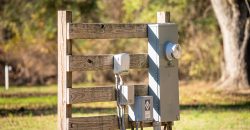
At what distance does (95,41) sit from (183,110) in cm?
1312

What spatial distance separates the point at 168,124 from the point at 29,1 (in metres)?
19.7

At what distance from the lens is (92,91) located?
9656mm

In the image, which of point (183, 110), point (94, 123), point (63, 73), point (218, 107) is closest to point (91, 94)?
point (94, 123)

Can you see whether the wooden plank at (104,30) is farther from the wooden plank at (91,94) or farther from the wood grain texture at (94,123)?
the wood grain texture at (94,123)

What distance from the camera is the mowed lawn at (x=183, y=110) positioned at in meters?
13.3

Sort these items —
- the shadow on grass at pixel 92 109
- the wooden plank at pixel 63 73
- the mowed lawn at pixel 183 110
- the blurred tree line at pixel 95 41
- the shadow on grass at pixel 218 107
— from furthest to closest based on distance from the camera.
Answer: the blurred tree line at pixel 95 41
the shadow on grass at pixel 218 107
the shadow on grass at pixel 92 109
the mowed lawn at pixel 183 110
the wooden plank at pixel 63 73

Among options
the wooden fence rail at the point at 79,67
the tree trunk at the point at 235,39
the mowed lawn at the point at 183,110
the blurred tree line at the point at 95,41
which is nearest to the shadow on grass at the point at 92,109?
the mowed lawn at the point at 183,110

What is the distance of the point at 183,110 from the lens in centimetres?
1655

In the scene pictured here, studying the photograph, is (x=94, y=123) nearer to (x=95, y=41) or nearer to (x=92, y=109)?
(x=92, y=109)

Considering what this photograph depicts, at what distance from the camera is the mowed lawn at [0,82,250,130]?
13305 millimetres

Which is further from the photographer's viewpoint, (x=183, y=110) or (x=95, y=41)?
(x=95, y=41)

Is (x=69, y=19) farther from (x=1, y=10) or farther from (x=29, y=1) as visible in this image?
(x=1, y=10)

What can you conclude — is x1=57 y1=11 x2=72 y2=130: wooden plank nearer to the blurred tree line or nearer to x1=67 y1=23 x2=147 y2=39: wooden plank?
x1=67 y1=23 x2=147 y2=39: wooden plank

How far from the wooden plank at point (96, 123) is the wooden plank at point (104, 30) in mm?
1108
